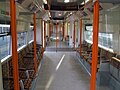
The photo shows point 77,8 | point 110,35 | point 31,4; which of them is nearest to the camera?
point 31,4

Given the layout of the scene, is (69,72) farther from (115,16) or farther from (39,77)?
(115,16)

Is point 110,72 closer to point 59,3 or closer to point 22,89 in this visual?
point 22,89

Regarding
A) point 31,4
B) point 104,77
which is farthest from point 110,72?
point 31,4

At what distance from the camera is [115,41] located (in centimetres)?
679

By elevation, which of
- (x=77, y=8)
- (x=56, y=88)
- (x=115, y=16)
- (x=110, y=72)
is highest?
(x=77, y=8)

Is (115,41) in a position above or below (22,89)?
above

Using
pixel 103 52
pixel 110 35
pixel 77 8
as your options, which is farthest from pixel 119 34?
pixel 77 8

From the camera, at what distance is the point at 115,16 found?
6.62 m

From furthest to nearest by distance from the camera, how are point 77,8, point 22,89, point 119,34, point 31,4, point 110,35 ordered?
point 77,8 < point 110,35 < point 119,34 < point 31,4 < point 22,89

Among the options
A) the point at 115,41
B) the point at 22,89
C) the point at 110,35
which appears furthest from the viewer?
the point at 110,35

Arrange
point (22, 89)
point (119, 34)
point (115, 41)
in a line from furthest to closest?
point (115, 41) → point (119, 34) → point (22, 89)

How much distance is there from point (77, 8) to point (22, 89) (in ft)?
21.8

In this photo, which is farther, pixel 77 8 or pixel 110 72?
pixel 77 8

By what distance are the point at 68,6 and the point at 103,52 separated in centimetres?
365
